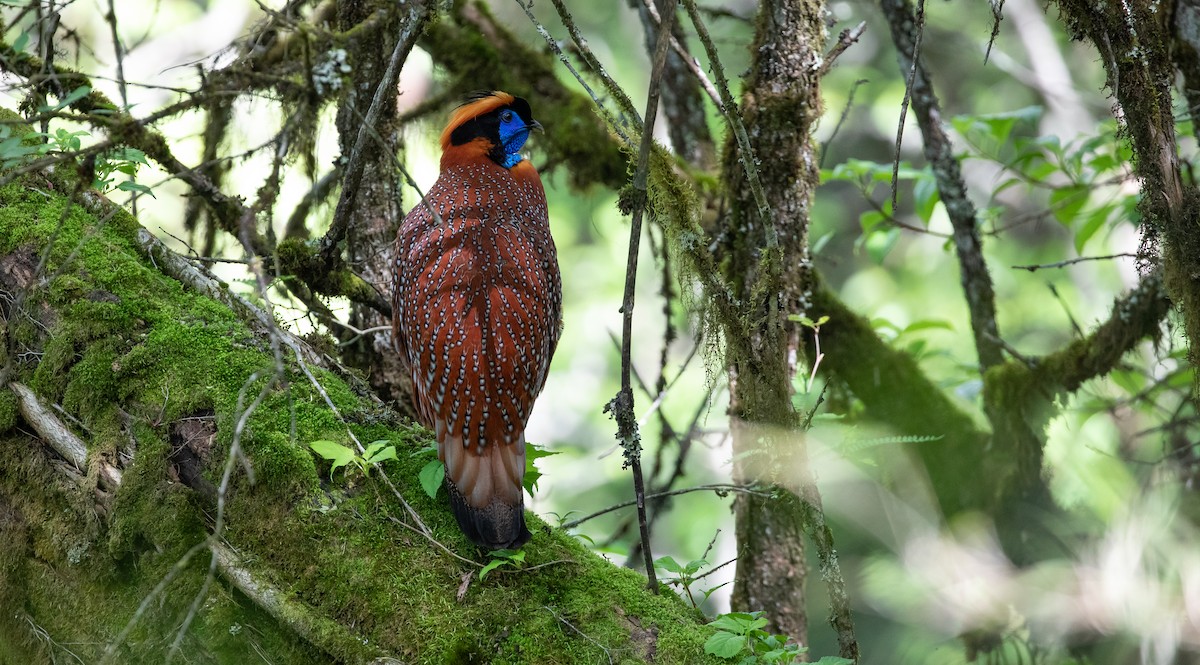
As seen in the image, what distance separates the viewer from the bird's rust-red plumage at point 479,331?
3.15 meters

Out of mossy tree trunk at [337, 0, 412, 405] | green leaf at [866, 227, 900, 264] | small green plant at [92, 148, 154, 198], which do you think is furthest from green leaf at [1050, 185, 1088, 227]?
small green plant at [92, 148, 154, 198]

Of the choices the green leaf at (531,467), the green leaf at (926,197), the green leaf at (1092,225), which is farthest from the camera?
the green leaf at (926,197)

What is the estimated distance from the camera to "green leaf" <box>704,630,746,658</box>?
106 inches

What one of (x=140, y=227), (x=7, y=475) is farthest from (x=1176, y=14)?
(x=7, y=475)

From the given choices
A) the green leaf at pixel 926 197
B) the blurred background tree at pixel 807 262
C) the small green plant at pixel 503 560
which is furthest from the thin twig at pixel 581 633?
the green leaf at pixel 926 197

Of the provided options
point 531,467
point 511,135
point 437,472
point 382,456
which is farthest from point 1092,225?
point 382,456

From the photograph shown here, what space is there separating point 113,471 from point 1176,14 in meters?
4.49

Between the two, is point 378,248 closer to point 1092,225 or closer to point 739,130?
point 739,130

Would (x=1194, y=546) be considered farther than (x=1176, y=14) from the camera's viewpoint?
Yes

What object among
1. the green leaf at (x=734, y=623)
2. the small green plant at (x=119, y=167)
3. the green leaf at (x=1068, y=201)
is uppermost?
the green leaf at (x=1068, y=201)

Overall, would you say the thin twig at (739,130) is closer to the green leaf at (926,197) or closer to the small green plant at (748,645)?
the small green plant at (748,645)

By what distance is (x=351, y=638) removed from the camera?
2783 millimetres

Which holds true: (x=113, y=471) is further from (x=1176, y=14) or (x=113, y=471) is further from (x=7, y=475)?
(x=1176, y=14)

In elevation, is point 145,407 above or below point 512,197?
below
